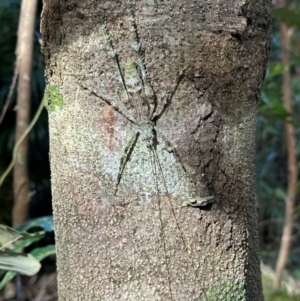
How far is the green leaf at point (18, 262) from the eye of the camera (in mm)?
791

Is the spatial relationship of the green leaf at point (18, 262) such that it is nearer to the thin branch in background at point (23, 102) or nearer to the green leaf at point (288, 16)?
the thin branch in background at point (23, 102)

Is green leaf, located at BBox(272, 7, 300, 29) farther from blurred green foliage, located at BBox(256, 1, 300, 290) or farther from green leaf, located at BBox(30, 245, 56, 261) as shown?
blurred green foliage, located at BBox(256, 1, 300, 290)

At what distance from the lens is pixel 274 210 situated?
9.87ft

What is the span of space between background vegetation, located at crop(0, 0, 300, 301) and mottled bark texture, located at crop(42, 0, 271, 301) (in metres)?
0.85

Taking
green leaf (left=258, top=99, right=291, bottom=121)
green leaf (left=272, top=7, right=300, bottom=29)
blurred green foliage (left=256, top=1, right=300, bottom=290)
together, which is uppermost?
green leaf (left=272, top=7, right=300, bottom=29)

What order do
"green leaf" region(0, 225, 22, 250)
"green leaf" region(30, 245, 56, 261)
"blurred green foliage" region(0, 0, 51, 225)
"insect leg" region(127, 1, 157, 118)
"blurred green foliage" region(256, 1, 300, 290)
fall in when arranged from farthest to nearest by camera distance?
1. "blurred green foliage" region(256, 1, 300, 290)
2. "blurred green foliage" region(0, 0, 51, 225)
3. "green leaf" region(30, 245, 56, 261)
4. "green leaf" region(0, 225, 22, 250)
5. "insect leg" region(127, 1, 157, 118)

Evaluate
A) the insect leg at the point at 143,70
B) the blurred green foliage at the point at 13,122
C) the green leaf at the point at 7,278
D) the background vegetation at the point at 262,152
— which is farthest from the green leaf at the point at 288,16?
the blurred green foliage at the point at 13,122

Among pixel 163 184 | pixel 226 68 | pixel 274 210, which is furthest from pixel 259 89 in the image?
pixel 274 210

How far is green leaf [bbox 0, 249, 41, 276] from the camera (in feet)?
2.59

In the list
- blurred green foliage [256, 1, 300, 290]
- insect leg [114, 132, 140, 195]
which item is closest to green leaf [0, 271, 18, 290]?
insect leg [114, 132, 140, 195]

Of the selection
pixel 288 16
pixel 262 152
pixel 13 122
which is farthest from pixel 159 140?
pixel 262 152

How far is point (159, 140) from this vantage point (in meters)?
0.52

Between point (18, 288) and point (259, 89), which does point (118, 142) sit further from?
point (18, 288)

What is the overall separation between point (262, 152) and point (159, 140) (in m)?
2.71
